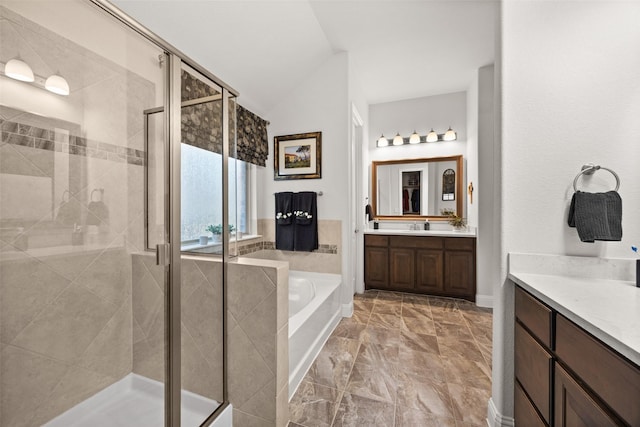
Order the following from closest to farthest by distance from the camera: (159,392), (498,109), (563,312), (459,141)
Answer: (563,312) < (159,392) < (498,109) < (459,141)

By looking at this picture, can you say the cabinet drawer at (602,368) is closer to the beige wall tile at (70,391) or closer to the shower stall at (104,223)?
the shower stall at (104,223)

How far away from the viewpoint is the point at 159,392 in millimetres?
1240

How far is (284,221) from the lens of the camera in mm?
3020

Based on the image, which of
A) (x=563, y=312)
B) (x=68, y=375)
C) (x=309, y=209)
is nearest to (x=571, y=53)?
(x=563, y=312)

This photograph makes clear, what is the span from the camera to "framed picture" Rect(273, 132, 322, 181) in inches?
116

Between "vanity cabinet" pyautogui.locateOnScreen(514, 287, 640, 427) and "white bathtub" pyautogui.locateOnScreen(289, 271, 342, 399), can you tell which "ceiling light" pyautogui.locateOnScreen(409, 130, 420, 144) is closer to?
"white bathtub" pyautogui.locateOnScreen(289, 271, 342, 399)

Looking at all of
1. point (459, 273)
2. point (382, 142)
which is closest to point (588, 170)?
point (459, 273)

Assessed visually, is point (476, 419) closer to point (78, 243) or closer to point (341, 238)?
point (341, 238)

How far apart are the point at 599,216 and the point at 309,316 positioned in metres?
1.75

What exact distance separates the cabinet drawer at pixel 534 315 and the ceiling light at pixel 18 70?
2302 millimetres

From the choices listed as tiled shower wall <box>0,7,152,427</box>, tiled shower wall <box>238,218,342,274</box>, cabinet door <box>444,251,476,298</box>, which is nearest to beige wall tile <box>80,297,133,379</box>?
tiled shower wall <box>0,7,152,427</box>

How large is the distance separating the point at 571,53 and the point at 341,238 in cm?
216

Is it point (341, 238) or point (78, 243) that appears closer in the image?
point (78, 243)

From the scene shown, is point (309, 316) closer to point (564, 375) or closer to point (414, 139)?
point (564, 375)
